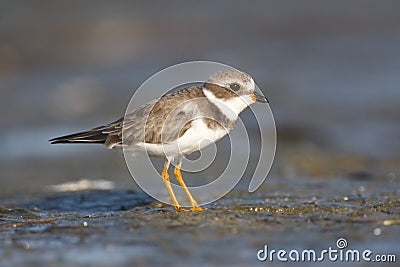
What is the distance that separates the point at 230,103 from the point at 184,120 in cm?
52

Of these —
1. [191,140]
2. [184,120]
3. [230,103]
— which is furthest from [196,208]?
[230,103]

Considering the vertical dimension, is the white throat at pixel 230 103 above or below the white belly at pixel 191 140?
above

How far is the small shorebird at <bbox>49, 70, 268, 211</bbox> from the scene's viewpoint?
22.9 feet

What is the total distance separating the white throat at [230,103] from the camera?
717 cm

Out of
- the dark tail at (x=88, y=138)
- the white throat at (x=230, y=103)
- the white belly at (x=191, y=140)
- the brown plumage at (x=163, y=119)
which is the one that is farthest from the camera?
the dark tail at (x=88, y=138)

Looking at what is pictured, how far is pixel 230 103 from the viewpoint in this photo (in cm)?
723

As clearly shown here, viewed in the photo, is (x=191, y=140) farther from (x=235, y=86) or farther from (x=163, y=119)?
(x=235, y=86)

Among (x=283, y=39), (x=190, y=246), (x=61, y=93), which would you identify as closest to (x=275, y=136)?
(x=61, y=93)

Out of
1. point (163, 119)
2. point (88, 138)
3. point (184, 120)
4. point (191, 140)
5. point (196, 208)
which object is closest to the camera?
point (191, 140)

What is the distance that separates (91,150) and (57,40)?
848 centimetres

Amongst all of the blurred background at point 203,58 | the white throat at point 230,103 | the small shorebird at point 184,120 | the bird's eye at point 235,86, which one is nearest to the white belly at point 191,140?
the small shorebird at point 184,120

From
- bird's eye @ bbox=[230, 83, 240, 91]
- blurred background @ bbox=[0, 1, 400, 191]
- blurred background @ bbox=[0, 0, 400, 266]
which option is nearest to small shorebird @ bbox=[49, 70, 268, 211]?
bird's eye @ bbox=[230, 83, 240, 91]

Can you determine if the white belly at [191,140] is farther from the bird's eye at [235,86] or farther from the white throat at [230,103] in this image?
the bird's eye at [235,86]

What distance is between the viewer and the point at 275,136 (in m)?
12.4
